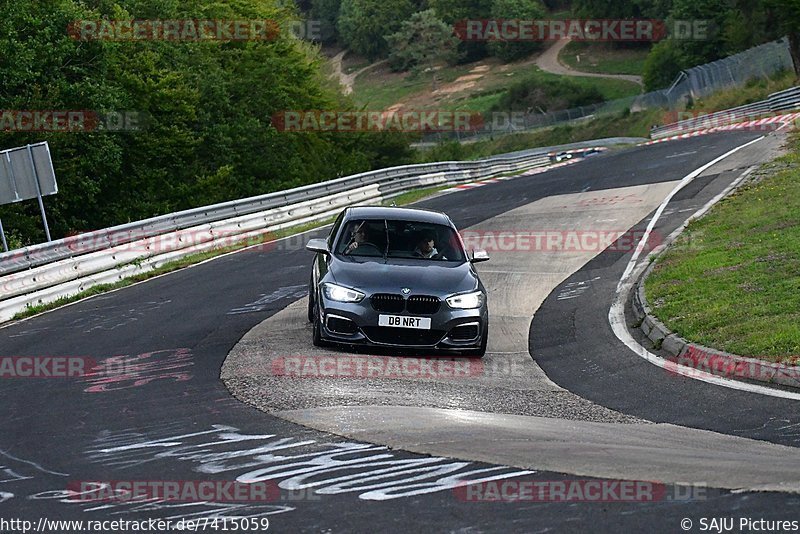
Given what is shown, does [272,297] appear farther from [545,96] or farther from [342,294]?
[545,96]

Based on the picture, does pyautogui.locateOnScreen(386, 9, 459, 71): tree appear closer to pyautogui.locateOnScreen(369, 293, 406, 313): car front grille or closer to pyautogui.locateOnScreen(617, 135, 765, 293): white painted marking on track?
pyautogui.locateOnScreen(617, 135, 765, 293): white painted marking on track

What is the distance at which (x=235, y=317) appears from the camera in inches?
611

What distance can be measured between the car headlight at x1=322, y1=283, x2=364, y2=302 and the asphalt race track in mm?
737

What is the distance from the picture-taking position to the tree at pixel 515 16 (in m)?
146

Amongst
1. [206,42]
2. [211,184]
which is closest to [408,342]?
[211,184]

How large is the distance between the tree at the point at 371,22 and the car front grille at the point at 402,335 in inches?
5785

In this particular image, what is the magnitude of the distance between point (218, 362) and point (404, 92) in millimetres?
134717

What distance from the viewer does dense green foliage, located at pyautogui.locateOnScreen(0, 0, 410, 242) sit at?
3981cm

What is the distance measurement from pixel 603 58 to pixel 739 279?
12512 centimetres

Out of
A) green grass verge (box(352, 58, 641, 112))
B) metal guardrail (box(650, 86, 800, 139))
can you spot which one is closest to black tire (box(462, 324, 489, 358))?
metal guardrail (box(650, 86, 800, 139))

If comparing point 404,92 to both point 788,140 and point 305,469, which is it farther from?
point 305,469

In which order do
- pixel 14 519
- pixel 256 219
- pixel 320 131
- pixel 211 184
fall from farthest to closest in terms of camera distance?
1. pixel 320 131
2. pixel 211 184
3. pixel 256 219
4. pixel 14 519

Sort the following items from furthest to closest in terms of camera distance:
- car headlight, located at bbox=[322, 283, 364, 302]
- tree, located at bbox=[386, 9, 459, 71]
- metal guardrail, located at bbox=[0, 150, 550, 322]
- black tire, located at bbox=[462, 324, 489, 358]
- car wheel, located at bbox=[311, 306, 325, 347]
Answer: tree, located at bbox=[386, 9, 459, 71] < metal guardrail, located at bbox=[0, 150, 550, 322] < black tire, located at bbox=[462, 324, 489, 358] < car wheel, located at bbox=[311, 306, 325, 347] < car headlight, located at bbox=[322, 283, 364, 302]

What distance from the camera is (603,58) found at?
136 m
